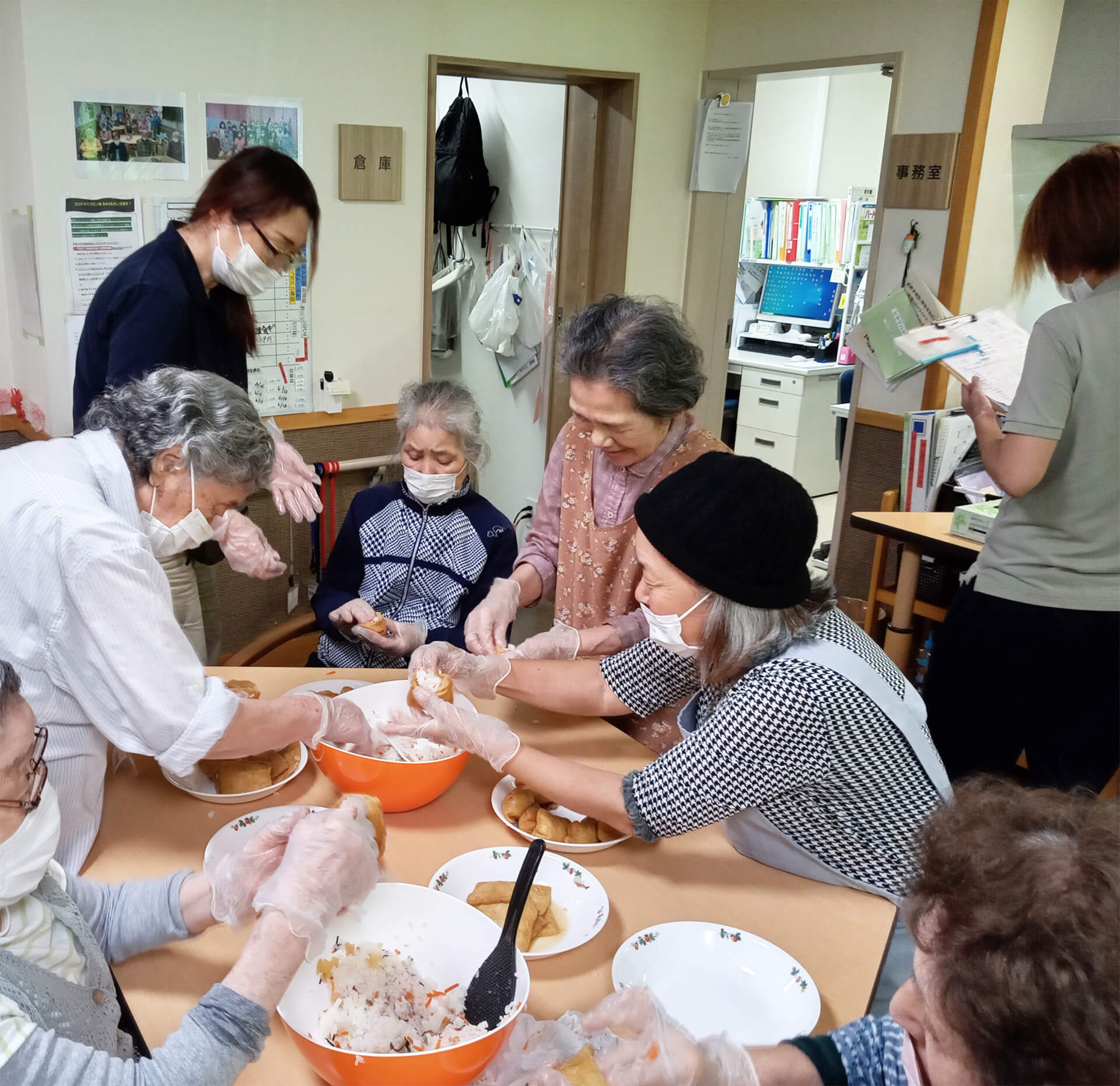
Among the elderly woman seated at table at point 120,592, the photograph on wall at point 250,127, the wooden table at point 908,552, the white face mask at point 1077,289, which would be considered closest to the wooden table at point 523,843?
the elderly woman seated at table at point 120,592

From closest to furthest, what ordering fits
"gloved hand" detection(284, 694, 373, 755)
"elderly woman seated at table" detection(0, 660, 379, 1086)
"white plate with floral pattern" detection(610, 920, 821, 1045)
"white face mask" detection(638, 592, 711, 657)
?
"elderly woman seated at table" detection(0, 660, 379, 1086), "white plate with floral pattern" detection(610, 920, 821, 1045), "white face mask" detection(638, 592, 711, 657), "gloved hand" detection(284, 694, 373, 755)

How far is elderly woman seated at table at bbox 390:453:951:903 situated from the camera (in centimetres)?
129

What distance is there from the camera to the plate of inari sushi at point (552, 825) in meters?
1.43

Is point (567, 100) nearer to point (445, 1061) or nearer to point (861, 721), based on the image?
point (861, 721)

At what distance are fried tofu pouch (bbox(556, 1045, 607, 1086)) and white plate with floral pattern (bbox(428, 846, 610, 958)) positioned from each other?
0.68 feet

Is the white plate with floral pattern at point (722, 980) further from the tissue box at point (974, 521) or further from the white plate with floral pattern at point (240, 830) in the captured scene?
the tissue box at point (974, 521)

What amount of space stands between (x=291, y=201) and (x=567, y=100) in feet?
7.66

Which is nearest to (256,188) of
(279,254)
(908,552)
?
(279,254)

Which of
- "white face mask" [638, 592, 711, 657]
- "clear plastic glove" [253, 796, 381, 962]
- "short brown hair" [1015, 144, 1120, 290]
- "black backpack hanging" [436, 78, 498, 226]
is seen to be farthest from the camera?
"black backpack hanging" [436, 78, 498, 226]

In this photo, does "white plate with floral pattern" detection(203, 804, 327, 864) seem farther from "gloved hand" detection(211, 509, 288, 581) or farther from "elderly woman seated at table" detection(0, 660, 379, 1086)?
"gloved hand" detection(211, 509, 288, 581)

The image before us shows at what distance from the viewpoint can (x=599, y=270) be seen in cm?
427

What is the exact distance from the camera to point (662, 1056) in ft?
3.24

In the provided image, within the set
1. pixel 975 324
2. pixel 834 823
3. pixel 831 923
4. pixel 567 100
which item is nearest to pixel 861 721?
pixel 834 823

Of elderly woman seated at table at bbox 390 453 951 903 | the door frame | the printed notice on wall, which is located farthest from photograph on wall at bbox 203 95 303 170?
elderly woman seated at table at bbox 390 453 951 903
